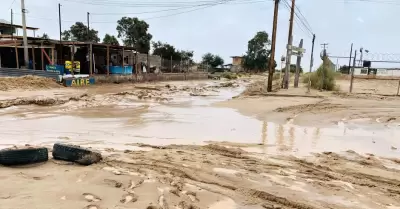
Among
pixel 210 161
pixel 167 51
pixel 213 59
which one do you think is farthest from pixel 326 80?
pixel 213 59

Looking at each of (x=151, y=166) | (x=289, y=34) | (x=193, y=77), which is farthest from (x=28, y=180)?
(x=193, y=77)

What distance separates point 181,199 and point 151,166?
1410 mm

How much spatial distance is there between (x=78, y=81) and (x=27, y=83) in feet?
13.3

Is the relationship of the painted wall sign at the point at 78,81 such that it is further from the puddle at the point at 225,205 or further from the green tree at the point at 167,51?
the green tree at the point at 167,51

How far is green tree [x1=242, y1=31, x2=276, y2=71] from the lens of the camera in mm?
73062

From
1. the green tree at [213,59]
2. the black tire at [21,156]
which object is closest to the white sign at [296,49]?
the black tire at [21,156]

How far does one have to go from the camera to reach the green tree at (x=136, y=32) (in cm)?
5406

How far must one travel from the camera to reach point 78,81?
23.7 meters

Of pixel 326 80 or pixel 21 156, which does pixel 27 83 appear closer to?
pixel 21 156

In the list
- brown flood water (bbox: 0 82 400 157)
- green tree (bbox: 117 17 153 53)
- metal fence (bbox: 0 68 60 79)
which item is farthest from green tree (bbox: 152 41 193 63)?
brown flood water (bbox: 0 82 400 157)

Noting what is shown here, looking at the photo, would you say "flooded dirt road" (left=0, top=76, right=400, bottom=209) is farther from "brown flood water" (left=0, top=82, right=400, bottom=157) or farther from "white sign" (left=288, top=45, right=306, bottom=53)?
"white sign" (left=288, top=45, right=306, bottom=53)

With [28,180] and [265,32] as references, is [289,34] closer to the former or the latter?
[28,180]

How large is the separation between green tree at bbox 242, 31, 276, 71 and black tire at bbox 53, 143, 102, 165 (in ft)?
233

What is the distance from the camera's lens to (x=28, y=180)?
3.94 metres
